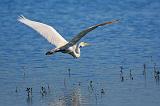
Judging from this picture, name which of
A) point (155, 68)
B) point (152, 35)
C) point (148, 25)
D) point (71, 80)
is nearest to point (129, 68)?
point (155, 68)

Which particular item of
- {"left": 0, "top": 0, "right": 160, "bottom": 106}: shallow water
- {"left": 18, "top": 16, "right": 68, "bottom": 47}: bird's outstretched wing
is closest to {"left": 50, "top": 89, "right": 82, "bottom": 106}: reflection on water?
{"left": 0, "top": 0, "right": 160, "bottom": 106}: shallow water

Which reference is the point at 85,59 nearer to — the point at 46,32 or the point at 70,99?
the point at 46,32

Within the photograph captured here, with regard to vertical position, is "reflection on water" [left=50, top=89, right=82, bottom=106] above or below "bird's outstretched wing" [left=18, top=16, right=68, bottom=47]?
below

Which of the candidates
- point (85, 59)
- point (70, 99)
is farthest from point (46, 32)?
point (85, 59)

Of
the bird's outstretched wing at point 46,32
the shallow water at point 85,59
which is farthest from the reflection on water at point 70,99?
the bird's outstretched wing at point 46,32

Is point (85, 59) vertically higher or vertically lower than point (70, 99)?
higher

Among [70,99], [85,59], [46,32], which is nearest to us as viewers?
[70,99]

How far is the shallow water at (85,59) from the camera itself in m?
14.0

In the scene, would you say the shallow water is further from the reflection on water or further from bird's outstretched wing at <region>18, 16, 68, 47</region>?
bird's outstretched wing at <region>18, 16, 68, 47</region>

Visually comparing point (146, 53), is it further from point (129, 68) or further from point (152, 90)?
point (152, 90)

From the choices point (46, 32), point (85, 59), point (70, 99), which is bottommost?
point (70, 99)

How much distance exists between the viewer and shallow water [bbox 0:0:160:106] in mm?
13977

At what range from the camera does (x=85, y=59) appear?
18.4 metres

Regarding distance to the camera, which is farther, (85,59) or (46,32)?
(85,59)
